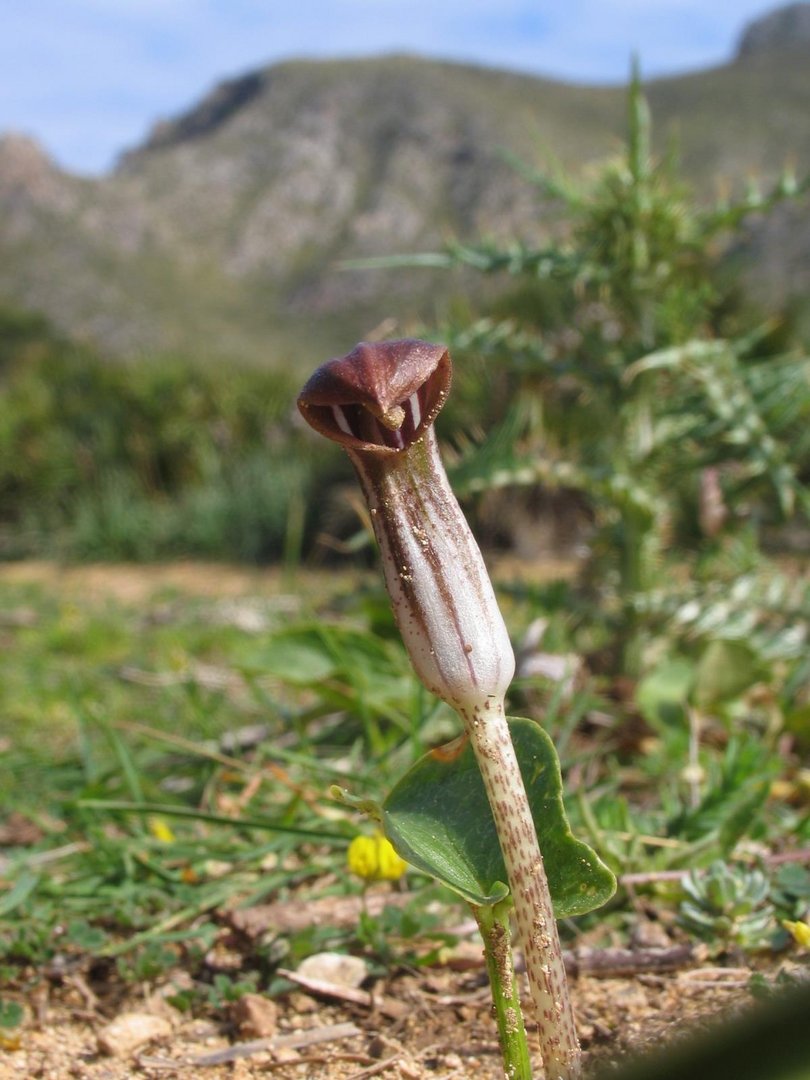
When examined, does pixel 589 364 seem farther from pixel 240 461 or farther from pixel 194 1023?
pixel 240 461

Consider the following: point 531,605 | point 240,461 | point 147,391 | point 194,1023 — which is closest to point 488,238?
point 531,605

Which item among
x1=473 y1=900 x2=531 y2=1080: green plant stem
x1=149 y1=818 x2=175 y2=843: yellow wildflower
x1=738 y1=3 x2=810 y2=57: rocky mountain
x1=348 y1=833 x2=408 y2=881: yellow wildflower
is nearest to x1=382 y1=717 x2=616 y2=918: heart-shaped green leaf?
x1=473 y1=900 x2=531 y2=1080: green plant stem

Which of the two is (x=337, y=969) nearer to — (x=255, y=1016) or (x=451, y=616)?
(x=255, y=1016)

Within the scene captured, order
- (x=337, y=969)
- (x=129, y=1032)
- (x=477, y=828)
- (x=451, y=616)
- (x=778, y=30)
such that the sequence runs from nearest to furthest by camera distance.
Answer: (x=451, y=616) < (x=477, y=828) < (x=129, y=1032) < (x=337, y=969) < (x=778, y=30)

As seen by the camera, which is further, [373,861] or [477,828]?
[373,861]

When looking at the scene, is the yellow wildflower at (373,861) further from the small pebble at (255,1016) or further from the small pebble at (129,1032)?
the small pebble at (129,1032)

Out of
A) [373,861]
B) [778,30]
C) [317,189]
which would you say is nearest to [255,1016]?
[373,861]

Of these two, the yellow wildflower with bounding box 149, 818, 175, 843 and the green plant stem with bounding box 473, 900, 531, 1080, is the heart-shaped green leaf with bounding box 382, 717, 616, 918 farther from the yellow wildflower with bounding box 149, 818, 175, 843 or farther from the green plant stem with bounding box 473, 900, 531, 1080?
the yellow wildflower with bounding box 149, 818, 175, 843

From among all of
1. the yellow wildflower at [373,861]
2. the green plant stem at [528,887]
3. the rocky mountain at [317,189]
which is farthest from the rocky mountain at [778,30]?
the green plant stem at [528,887]
